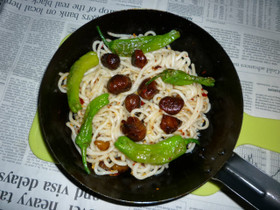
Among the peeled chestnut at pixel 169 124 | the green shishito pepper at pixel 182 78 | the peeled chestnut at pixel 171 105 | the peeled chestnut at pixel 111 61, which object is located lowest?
the peeled chestnut at pixel 169 124

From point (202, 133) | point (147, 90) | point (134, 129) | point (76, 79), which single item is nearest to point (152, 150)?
point (134, 129)

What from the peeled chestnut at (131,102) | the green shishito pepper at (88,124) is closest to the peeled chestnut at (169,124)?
the peeled chestnut at (131,102)

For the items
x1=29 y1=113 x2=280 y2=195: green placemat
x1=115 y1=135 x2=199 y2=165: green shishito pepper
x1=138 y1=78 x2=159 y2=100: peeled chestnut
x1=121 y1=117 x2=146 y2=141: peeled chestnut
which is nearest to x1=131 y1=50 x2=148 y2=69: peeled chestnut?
x1=138 y1=78 x2=159 y2=100: peeled chestnut

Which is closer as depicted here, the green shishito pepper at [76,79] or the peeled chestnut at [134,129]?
the peeled chestnut at [134,129]

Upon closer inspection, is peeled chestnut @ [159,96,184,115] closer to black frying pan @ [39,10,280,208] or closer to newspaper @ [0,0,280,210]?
black frying pan @ [39,10,280,208]

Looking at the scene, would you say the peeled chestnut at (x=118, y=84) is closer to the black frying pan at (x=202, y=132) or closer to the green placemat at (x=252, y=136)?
the black frying pan at (x=202, y=132)

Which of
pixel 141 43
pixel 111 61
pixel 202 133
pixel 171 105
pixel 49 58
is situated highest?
pixel 141 43

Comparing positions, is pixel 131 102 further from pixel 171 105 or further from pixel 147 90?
pixel 171 105
